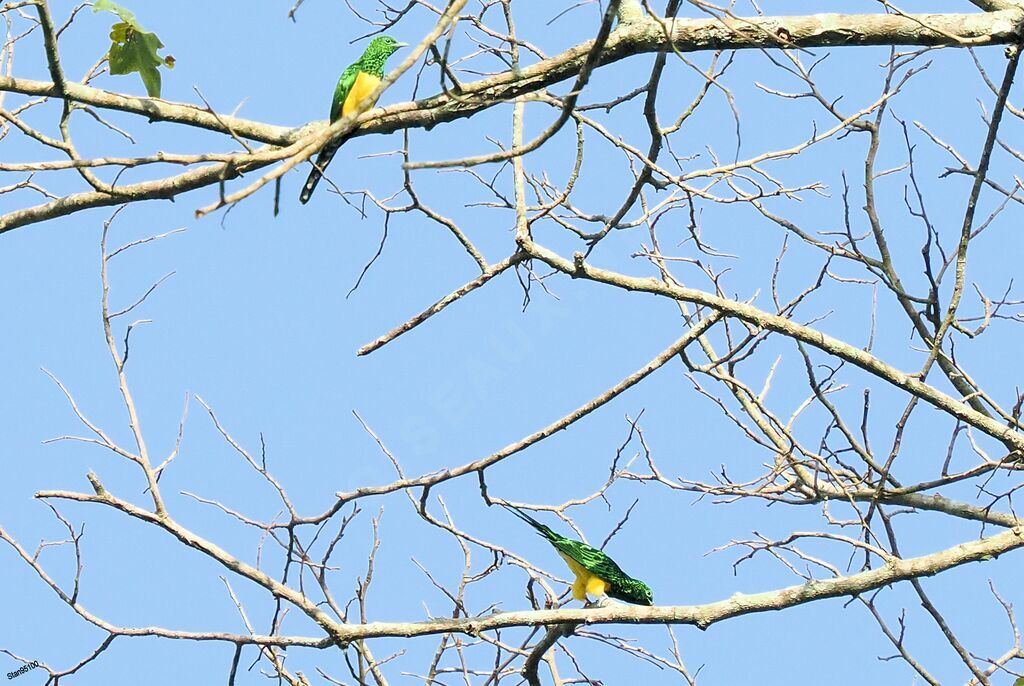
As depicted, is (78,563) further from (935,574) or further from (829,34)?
(829,34)

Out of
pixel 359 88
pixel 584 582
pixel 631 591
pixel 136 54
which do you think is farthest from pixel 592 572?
pixel 136 54

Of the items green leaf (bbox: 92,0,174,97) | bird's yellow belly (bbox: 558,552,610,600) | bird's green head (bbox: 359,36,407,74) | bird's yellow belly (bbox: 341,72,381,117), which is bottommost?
bird's yellow belly (bbox: 558,552,610,600)

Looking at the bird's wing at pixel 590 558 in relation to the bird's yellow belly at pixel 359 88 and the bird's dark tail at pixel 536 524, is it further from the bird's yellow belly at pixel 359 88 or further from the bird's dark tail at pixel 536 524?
the bird's yellow belly at pixel 359 88

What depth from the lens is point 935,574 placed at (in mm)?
3125

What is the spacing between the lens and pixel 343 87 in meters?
4.50

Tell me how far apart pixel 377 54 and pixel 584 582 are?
251cm

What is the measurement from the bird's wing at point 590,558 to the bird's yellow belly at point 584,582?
0.03 m

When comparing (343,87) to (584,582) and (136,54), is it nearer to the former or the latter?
(136,54)

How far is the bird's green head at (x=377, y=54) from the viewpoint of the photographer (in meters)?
4.51

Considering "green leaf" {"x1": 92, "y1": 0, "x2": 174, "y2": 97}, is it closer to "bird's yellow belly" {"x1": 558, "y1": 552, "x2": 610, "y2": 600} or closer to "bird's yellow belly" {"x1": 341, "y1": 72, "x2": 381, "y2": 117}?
"bird's yellow belly" {"x1": 341, "y1": 72, "x2": 381, "y2": 117}

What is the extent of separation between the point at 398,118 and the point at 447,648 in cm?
218

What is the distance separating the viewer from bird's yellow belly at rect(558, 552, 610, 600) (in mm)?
4445

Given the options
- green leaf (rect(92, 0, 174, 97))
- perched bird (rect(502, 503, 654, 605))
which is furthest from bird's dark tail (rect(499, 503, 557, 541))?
green leaf (rect(92, 0, 174, 97))

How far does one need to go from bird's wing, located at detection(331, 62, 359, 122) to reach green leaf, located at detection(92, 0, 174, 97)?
130 cm
